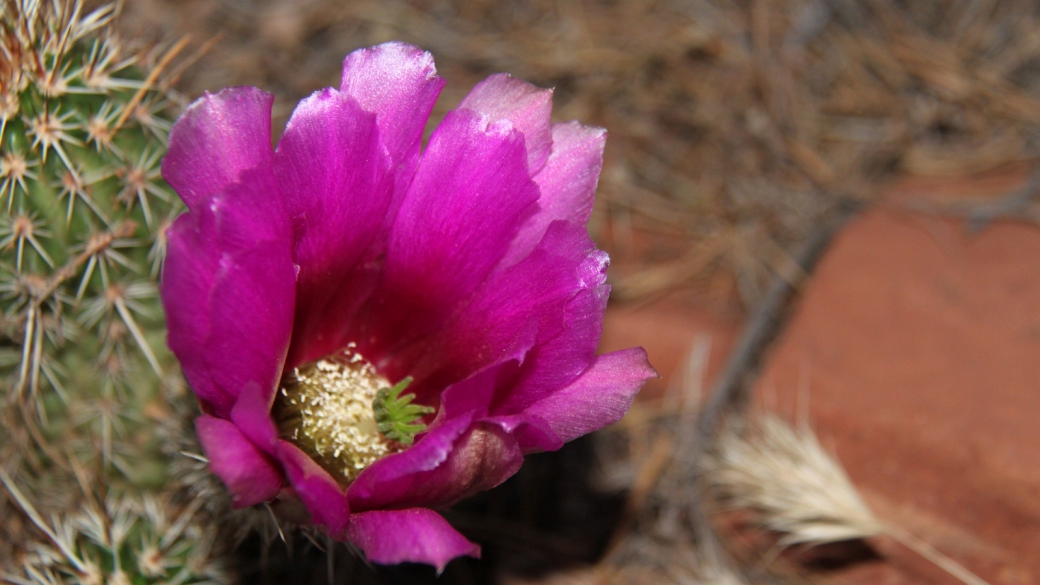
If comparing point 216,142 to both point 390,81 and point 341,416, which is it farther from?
point 341,416

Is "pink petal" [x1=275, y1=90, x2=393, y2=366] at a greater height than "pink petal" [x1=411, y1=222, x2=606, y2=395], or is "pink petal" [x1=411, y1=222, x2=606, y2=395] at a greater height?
"pink petal" [x1=275, y1=90, x2=393, y2=366]

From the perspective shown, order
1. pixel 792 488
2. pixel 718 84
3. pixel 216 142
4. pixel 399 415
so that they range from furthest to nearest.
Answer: pixel 718 84, pixel 792 488, pixel 399 415, pixel 216 142

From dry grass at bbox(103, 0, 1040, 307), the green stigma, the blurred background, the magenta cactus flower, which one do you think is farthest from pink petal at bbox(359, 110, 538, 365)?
dry grass at bbox(103, 0, 1040, 307)

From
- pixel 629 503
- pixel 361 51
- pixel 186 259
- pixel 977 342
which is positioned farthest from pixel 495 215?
pixel 977 342

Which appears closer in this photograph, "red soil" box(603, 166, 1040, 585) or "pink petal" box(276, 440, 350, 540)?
"pink petal" box(276, 440, 350, 540)

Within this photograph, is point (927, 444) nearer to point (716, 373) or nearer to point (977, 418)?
point (977, 418)

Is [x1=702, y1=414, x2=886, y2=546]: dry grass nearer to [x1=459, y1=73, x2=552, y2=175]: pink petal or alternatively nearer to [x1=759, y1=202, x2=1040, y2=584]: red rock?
[x1=759, y1=202, x2=1040, y2=584]: red rock

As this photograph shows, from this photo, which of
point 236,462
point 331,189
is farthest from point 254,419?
point 331,189

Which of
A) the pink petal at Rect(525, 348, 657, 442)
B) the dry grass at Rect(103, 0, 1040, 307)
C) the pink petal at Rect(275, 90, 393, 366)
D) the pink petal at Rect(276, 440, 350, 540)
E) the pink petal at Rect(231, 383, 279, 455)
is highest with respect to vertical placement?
the dry grass at Rect(103, 0, 1040, 307)
